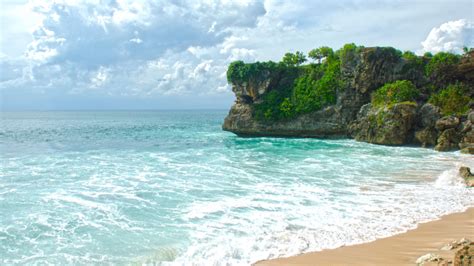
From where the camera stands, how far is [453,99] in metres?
34.2

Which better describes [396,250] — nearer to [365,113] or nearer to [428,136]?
[428,136]

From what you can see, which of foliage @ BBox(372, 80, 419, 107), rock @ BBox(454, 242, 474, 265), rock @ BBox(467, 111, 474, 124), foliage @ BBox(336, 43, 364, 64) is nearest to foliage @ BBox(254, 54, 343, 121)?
foliage @ BBox(336, 43, 364, 64)

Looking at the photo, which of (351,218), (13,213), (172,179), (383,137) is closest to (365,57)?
(383,137)

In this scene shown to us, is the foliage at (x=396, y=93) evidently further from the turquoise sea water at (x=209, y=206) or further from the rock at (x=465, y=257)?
the rock at (x=465, y=257)

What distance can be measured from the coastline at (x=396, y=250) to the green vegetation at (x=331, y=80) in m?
27.3

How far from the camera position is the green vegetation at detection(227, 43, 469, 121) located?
119 feet

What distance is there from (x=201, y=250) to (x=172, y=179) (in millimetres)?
9381

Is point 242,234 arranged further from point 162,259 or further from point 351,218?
point 351,218

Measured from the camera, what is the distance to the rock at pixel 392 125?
32.6 meters

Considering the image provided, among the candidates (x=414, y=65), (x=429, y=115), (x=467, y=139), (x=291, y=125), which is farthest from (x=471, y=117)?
(x=291, y=125)

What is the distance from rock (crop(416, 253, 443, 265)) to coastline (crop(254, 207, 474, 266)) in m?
0.18

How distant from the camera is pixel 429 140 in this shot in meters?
31.3

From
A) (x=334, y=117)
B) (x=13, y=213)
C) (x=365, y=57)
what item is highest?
(x=365, y=57)

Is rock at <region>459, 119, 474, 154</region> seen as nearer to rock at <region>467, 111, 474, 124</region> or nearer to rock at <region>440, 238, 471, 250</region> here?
rock at <region>467, 111, 474, 124</region>
